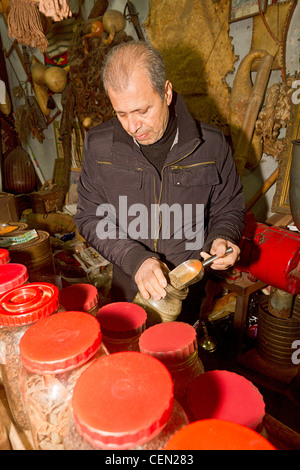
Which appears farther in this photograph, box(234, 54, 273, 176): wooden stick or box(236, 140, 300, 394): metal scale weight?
box(234, 54, 273, 176): wooden stick

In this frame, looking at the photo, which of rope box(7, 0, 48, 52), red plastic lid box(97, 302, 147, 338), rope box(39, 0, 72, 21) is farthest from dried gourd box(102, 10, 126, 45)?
red plastic lid box(97, 302, 147, 338)

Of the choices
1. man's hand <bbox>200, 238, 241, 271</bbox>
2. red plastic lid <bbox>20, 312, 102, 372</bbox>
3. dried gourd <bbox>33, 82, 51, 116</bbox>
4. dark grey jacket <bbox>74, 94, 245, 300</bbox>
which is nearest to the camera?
red plastic lid <bbox>20, 312, 102, 372</bbox>

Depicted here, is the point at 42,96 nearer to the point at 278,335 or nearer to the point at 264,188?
the point at 264,188

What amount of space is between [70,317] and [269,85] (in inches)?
119

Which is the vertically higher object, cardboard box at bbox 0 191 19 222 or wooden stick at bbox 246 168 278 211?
wooden stick at bbox 246 168 278 211

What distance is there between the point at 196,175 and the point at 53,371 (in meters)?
1.44

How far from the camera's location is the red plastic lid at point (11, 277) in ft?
2.93

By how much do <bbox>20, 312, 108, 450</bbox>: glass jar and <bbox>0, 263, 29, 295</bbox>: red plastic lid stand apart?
1.03 feet

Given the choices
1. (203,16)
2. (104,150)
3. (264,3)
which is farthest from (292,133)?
(104,150)

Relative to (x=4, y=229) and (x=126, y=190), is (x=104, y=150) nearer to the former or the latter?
(x=126, y=190)

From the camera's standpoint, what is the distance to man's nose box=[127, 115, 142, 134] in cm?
149

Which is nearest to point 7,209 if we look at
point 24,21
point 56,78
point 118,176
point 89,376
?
point 56,78

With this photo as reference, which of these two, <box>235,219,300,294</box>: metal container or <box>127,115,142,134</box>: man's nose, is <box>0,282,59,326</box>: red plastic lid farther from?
<box>235,219,300,294</box>: metal container

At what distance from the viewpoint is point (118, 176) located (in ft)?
5.96
